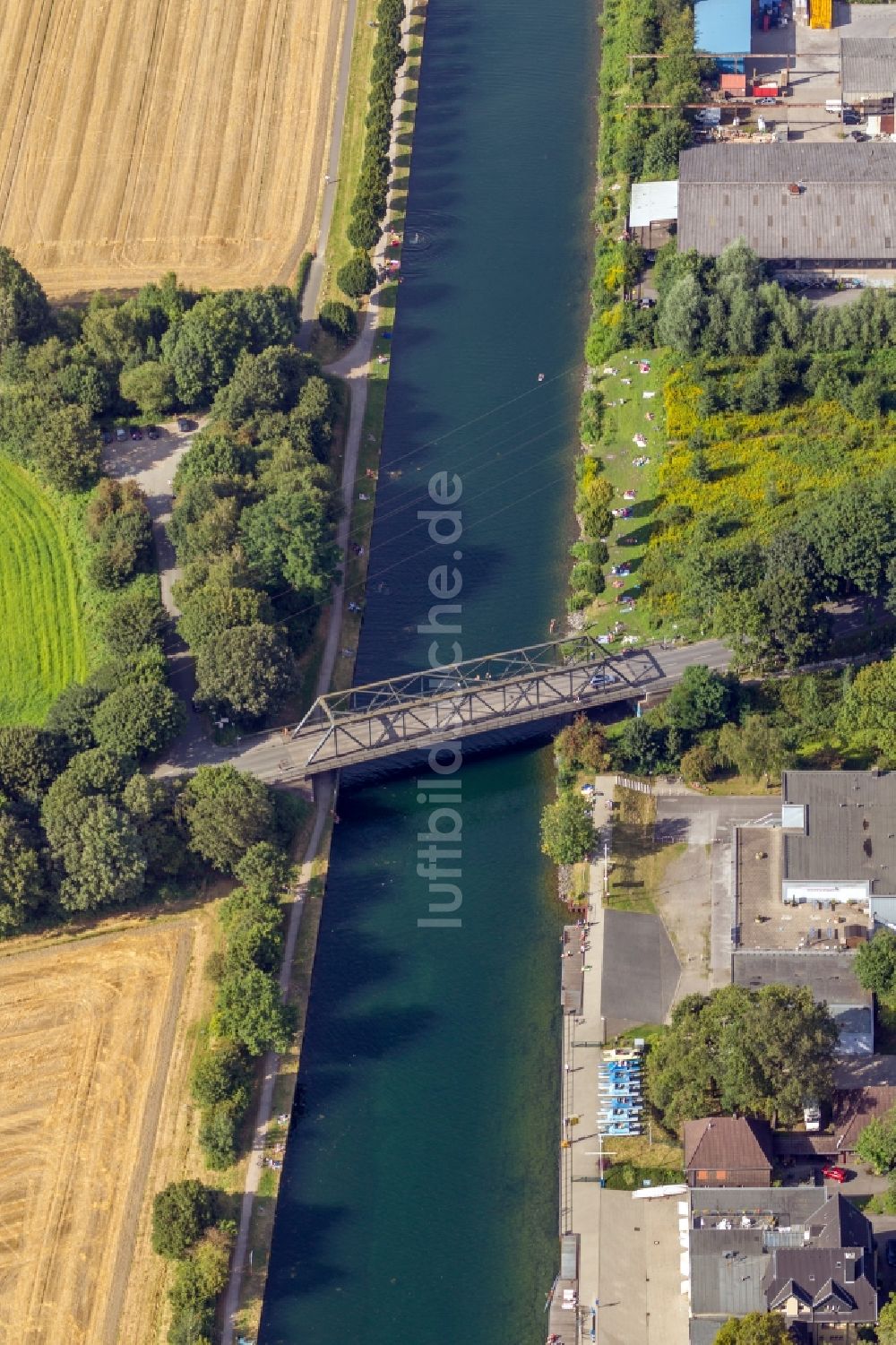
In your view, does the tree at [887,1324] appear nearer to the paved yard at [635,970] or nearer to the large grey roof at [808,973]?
the large grey roof at [808,973]

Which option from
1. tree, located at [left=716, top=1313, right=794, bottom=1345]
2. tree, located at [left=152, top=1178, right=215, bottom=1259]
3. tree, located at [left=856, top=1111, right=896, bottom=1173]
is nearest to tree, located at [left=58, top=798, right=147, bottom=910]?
tree, located at [left=152, top=1178, right=215, bottom=1259]

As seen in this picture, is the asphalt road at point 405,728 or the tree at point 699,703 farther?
the asphalt road at point 405,728

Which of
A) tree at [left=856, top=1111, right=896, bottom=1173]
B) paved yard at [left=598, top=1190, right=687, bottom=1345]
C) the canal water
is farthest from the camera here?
the canal water

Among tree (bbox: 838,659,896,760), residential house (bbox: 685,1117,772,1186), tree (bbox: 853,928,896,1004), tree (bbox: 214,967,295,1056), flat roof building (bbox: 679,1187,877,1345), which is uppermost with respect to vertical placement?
tree (bbox: 838,659,896,760)

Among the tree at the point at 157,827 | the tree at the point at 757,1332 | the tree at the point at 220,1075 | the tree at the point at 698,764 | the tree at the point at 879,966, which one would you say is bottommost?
the tree at the point at 757,1332

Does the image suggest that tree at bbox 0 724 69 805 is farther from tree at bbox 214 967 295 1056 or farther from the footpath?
the footpath

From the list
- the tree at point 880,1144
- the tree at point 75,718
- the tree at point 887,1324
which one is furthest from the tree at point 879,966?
the tree at point 75,718

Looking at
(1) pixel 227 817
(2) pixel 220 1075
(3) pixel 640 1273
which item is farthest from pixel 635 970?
(1) pixel 227 817

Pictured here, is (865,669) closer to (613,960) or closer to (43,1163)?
(613,960)
